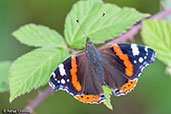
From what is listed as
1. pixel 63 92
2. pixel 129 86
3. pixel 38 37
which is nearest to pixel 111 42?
pixel 129 86

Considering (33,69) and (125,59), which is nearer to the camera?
(33,69)

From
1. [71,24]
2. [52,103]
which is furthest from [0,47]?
[71,24]

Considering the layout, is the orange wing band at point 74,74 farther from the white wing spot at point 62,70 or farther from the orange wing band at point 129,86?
the orange wing band at point 129,86

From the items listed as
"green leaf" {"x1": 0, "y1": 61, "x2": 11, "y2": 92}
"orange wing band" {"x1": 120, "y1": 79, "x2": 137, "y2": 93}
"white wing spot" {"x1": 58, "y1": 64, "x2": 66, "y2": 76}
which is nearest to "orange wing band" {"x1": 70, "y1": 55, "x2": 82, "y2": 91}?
"white wing spot" {"x1": 58, "y1": 64, "x2": 66, "y2": 76}

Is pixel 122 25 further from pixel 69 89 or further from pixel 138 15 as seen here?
pixel 69 89

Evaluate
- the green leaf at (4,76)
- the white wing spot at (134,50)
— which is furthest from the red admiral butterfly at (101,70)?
the green leaf at (4,76)

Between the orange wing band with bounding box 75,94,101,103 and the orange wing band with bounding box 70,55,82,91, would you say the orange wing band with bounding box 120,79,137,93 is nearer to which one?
the orange wing band with bounding box 75,94,101,103

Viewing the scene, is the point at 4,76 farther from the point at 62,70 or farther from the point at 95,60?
the point at 95,60
